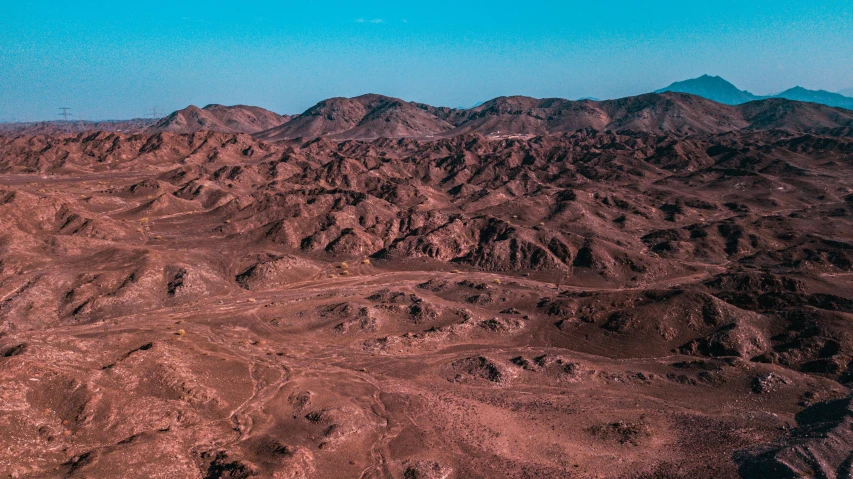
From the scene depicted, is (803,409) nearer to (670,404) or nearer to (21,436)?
(670,404)

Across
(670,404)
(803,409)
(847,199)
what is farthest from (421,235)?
(847,199)

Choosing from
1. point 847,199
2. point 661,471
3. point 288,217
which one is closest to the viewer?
point 661,471

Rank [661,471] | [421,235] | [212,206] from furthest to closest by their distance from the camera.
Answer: [212,206] < [421,235] < [661,471]

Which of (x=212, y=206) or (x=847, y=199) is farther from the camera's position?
(x=847, y=199)

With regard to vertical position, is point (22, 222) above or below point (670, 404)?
above

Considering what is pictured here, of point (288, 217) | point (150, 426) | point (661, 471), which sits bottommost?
point (661, 471)

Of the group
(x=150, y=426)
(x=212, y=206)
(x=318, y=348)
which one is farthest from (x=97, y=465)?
(x=212, y=206)
